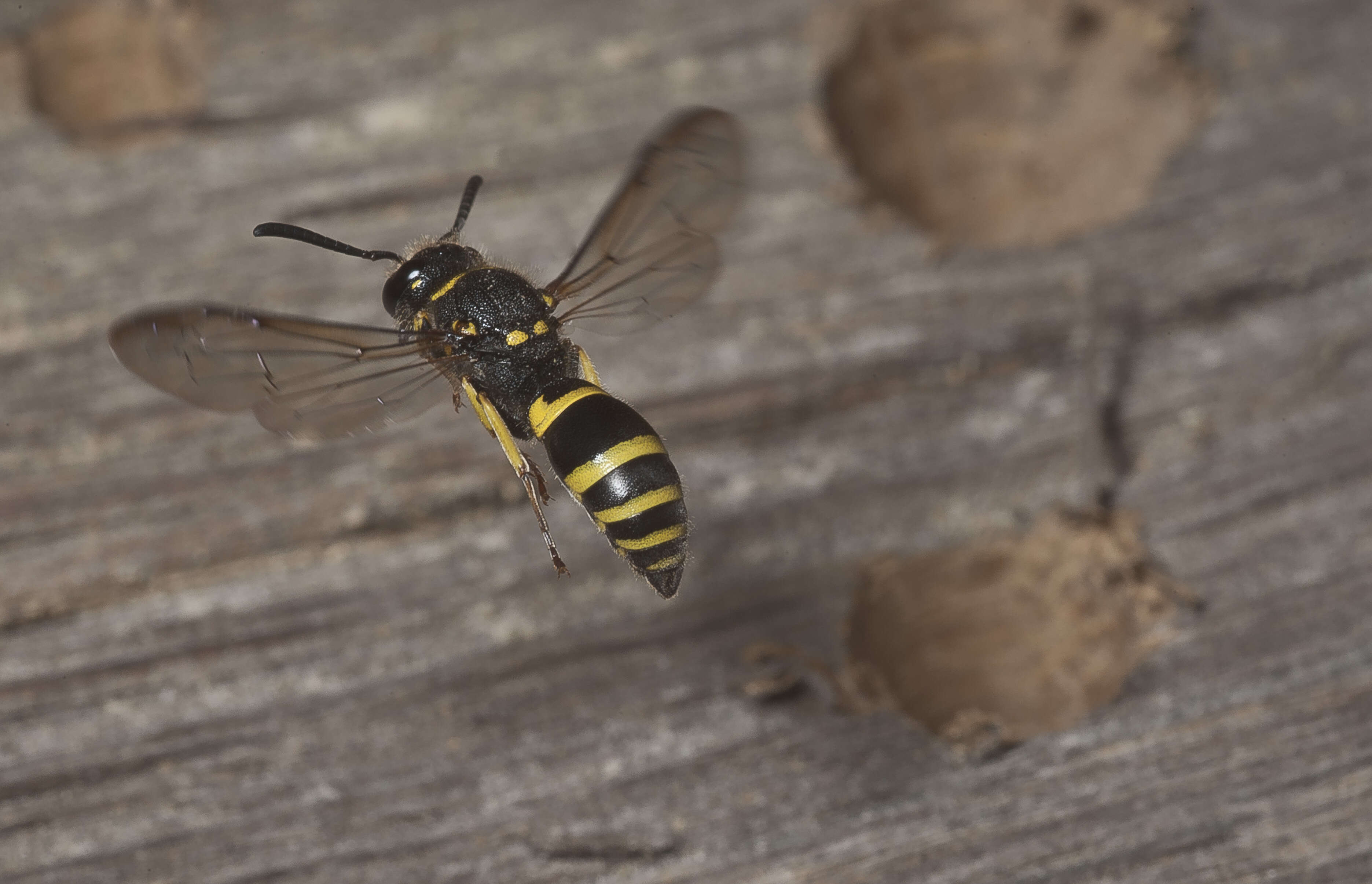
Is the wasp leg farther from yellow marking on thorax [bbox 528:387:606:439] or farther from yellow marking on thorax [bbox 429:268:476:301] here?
yellow marking on thorax [bbox 429:268:476:301]

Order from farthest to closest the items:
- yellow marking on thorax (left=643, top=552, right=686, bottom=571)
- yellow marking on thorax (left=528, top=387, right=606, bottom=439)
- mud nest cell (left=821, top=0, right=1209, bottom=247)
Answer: mud nest cell (left=821, top=0, right=1209, bottom=247)
yellow marking on thorax (left=528, top=387, right=606, bottom=439)
yellow marking on thorax (left=643, top=552, right=686, bottom=571)

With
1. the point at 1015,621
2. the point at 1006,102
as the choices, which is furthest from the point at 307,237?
the point at 1006,102

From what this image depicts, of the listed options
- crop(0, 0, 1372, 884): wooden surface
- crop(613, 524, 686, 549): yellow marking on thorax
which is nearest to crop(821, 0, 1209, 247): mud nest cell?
crop(0, 0, 1372, 884): wooden surface

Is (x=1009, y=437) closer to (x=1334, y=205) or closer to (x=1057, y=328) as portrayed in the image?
(x=1057, y=328)

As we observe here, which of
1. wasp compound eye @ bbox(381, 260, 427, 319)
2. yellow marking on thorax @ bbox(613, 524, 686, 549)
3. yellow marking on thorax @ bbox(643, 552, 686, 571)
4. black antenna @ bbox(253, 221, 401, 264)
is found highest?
black antenna @ bbox(253, 221, 401, 264)

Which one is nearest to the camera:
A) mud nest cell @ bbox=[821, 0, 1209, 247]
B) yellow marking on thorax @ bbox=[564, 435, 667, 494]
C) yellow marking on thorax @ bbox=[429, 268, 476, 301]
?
yellow marking on thorax @ bbox=[564, 435, 667, 494]

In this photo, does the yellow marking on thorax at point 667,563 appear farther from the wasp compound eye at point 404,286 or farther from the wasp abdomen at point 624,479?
the wasp compound eye at point 404,286
